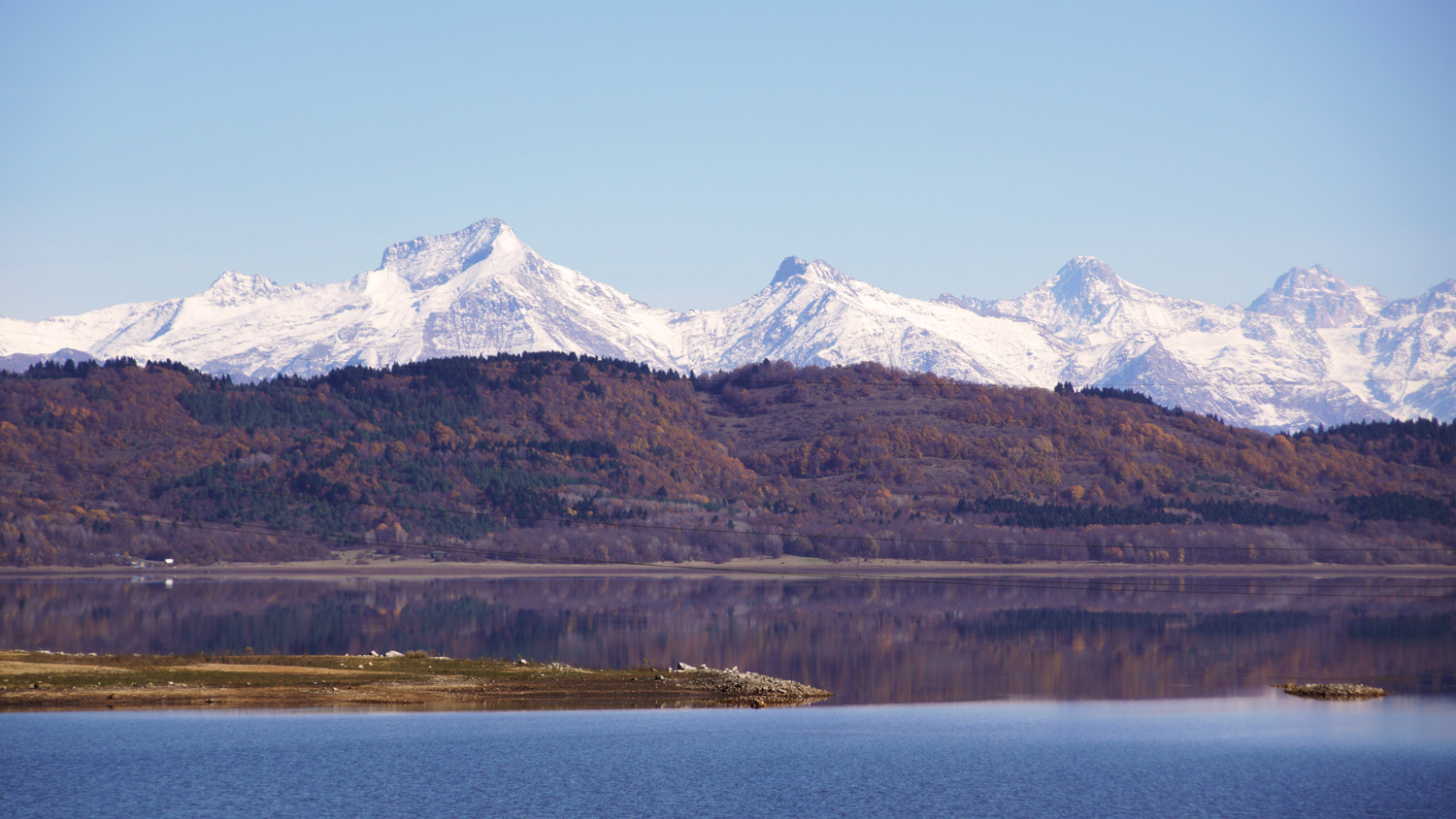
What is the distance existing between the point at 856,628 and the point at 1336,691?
1719 inches

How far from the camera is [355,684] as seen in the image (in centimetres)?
6838

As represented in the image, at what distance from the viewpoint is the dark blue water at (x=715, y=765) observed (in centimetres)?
4584

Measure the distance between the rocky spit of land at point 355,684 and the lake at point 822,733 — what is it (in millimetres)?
2911

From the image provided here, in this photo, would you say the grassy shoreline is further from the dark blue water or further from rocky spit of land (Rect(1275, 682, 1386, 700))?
the dark blue water

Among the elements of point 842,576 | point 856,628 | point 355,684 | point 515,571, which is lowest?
point 355,684

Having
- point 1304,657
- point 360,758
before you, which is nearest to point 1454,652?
point 1304,657

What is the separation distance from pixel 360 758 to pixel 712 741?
12998mm

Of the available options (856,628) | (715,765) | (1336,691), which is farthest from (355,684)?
(856,628)

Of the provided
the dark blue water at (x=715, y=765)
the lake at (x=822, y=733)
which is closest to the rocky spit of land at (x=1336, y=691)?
the lake at (x=822, y=733)

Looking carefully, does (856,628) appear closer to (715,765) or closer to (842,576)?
(715,765)

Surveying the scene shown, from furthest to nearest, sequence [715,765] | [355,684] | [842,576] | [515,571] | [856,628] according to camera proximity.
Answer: [515,571] → [842,576] → [856,628] → [355,684] → [715,765]

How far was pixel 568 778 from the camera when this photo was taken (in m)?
49.4

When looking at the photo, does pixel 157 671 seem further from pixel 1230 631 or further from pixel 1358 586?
pixel 1358 586

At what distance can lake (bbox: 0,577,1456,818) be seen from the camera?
46688mm
